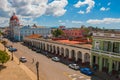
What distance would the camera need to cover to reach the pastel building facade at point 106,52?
1548 inches

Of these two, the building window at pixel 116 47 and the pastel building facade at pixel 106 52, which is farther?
the pastel building facade at pixel 106 52

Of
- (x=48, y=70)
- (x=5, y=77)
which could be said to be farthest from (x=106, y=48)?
(x=5, y=77)

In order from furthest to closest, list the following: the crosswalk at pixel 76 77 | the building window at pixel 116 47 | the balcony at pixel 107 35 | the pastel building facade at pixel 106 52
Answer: the pastel building facade at pixel 106 52
the building window at pixel 116 47
the balcony at pixel 107 35
the crosswalk at pixel 76 77

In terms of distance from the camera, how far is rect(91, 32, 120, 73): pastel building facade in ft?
129

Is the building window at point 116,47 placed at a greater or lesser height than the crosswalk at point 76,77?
greater

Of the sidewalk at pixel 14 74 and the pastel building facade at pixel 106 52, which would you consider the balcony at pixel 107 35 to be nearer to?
the pastel building facade at pixel 106 52

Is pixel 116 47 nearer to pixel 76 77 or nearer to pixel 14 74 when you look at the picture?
pixel 76 77

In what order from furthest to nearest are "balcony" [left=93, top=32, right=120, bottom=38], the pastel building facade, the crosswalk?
the pastel building facade → "balcony" [left=93, top=32, right=120, bottom=38] → the crosswalk

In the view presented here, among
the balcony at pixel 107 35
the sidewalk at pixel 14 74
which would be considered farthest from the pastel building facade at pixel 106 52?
the sidewalk at pixel 14 74

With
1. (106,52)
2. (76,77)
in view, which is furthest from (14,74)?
(106,52)

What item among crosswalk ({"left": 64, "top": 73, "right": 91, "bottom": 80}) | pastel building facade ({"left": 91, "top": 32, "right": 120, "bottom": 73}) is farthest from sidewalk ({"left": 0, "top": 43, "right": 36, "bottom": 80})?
pastel building facade ({"left": 91, "top": 32, "right": 120, "bottom": 73})

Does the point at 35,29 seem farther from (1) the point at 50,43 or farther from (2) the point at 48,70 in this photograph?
(2) the point at 48,70

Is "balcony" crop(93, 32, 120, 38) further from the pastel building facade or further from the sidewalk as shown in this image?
the sidewalk

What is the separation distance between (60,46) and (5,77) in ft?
85.3
